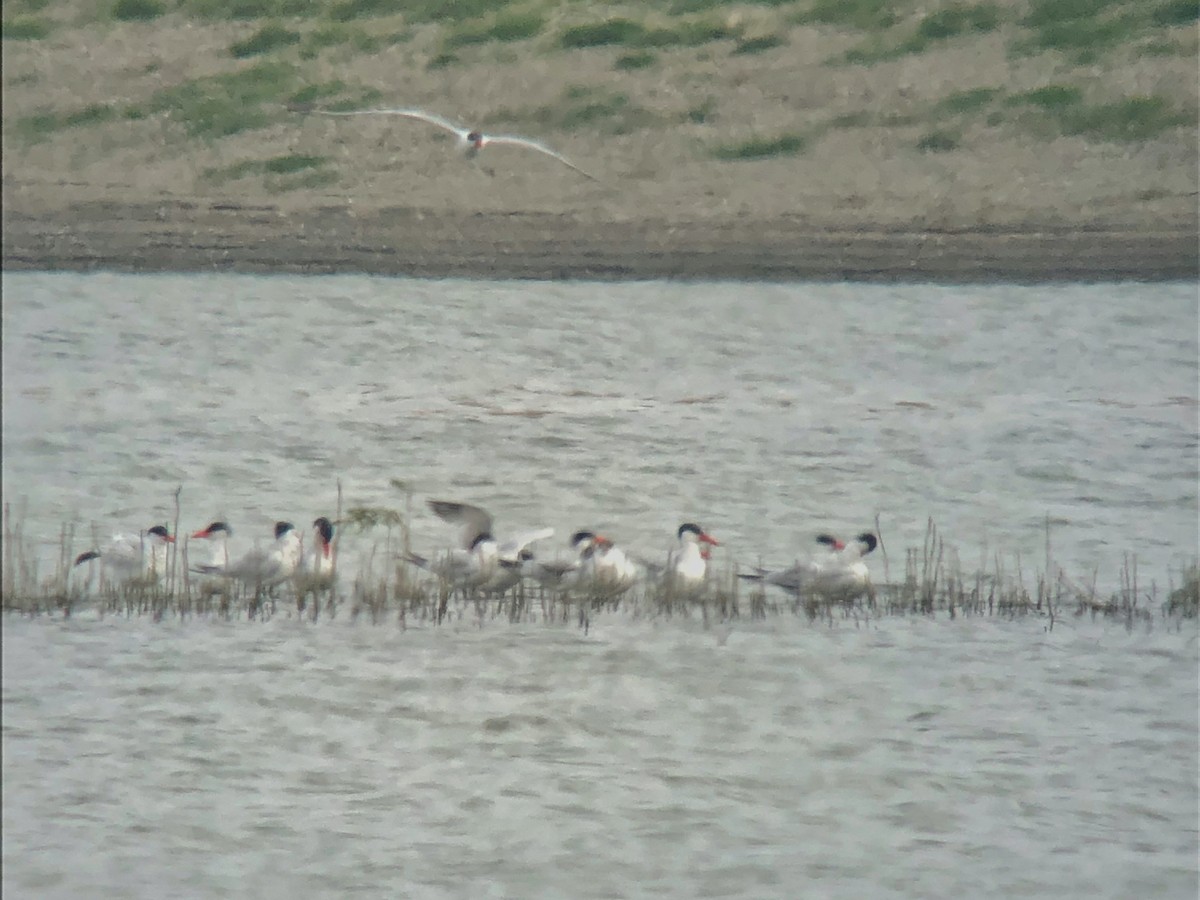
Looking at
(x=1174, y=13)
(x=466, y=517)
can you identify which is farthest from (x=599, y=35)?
(x=466, y=517)

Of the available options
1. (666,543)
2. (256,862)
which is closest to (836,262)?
(666,543)

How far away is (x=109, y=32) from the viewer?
715cm

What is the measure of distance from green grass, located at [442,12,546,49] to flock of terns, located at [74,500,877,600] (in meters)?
2.06

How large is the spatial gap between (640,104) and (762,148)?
0.53m

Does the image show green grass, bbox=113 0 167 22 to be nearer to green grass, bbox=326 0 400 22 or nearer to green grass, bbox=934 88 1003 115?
green grass, bbox=326 0 400 22

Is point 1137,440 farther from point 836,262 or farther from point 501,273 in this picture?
point 501,273

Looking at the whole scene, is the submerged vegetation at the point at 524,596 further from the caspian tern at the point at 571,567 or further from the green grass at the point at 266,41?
the green grass at the point at 266,41

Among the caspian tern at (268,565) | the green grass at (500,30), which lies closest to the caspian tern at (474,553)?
the caspian tern at (268,565)

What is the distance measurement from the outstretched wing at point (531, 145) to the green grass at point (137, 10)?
131cm

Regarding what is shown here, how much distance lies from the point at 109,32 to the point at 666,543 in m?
2.84

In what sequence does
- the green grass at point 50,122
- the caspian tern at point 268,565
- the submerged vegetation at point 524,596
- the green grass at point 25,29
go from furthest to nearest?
the green grass at point 50,122, the green grass at point 25,29, the caspian tern at point 268,565, the submerged vegetation at point 524,596

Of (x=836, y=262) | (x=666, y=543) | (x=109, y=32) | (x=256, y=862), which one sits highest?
(x=109, y=32)

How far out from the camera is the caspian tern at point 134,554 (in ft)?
18.5

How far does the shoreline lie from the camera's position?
25.6 ft
